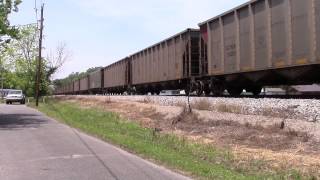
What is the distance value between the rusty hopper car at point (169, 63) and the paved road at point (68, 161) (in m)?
12.8

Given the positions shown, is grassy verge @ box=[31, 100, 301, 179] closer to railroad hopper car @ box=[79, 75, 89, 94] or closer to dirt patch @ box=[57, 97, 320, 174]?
dirt patch @ box=[57, 97, 320, 174]

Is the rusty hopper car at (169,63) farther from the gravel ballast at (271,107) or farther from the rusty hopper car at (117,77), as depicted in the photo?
the gravel ballast at (271,107)

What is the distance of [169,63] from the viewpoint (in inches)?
1272

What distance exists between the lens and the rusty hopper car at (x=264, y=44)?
1681 cm

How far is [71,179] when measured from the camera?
30.8 ft

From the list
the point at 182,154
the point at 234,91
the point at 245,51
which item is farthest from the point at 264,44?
the point at 182,154

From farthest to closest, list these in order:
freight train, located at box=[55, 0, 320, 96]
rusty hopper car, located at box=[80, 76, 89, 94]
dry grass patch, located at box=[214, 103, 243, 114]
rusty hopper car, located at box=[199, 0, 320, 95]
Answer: rusty hopper car, located at box=[80, 76, 89, 94]
dry grass patch, located at box=[214, 103, 243, 114]
freight train, located at box=[55, 0, 320, 96]
rusty hopper car, located at box=[199, 0, 320, 95]

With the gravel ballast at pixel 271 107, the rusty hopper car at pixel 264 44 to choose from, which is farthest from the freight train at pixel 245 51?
the gravel ballast at pixel 271 107

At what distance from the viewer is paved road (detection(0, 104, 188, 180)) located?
983 cm

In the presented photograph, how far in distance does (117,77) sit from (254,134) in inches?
1524

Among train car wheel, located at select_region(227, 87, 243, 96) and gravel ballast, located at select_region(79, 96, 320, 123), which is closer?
gravel ballast, located at select_region(79, 96, 320, 123)

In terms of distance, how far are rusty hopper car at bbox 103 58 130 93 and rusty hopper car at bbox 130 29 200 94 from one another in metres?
3.75

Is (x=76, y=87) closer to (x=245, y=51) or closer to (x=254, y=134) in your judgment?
(x=245, y=51)

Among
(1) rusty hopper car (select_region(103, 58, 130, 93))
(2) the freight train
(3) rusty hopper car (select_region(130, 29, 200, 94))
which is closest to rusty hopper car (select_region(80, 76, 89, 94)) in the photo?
(1) rusty hopper car (select_region(103, 58, 130, 93))
